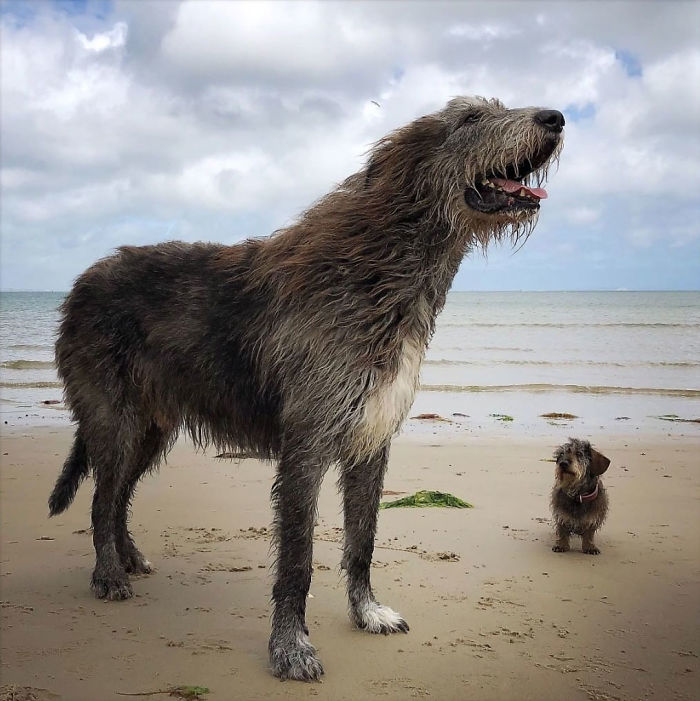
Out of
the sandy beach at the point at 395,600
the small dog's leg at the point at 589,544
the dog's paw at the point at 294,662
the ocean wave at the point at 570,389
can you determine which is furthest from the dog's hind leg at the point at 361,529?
the ocean wave at the point at 570,389

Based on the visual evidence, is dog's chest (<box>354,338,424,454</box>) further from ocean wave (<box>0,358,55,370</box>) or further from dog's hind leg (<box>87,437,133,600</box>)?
ocean wave (<box>0,358,55,370</box>)

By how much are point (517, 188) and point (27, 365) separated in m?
18.5

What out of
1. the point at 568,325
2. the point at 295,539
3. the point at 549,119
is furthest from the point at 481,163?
the point at 568,325

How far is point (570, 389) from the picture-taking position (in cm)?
1647

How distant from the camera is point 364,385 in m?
4.25

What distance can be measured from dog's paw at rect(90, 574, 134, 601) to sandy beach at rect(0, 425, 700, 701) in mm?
93

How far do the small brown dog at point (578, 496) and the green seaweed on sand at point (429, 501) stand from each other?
3.88ft

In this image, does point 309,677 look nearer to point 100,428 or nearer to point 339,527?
point 100,428

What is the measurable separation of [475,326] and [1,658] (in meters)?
32.9

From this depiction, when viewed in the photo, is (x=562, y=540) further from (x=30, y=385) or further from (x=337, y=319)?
(x=30, y=385)

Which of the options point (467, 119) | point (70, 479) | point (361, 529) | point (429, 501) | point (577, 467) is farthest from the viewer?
point (429, 501)

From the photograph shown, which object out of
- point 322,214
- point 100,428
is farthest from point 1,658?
point 322,214

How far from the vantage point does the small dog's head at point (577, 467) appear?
21.0 feet

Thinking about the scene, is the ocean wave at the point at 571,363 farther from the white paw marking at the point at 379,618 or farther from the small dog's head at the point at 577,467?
the white paw marking at the point at 379,618
